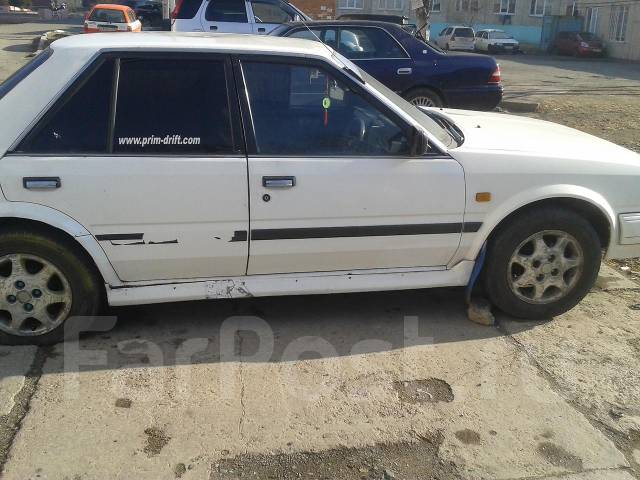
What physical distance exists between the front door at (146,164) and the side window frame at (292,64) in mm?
61

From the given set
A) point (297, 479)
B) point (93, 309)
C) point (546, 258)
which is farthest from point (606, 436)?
point (93, 309)

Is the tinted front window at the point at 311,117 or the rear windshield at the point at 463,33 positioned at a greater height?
the rear windshield at the point at 463,33

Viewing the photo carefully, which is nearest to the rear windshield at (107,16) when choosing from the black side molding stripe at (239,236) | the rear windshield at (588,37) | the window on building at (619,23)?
the black side molding stripe at (239,236)

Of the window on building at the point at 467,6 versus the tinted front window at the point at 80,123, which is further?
the window on building at the point at 467,6

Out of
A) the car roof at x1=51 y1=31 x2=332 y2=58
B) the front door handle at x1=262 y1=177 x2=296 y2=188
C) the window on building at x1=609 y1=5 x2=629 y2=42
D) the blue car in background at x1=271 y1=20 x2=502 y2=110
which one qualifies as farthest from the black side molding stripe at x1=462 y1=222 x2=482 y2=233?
the window on building at x1=609 y1=5 x2=629 y2=42

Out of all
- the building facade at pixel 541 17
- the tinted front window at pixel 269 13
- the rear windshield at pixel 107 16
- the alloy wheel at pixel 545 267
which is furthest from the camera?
the building facade at pixel 541 17

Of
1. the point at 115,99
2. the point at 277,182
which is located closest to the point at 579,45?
the point at 277,182

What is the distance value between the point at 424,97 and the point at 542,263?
18.6 ft

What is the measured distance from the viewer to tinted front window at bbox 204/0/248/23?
38.5 ft

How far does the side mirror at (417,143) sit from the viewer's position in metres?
3.52

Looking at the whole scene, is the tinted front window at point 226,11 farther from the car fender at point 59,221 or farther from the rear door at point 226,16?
the car fender at point 59,221

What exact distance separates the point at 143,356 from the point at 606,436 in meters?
2.46

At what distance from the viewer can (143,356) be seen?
3541 mm

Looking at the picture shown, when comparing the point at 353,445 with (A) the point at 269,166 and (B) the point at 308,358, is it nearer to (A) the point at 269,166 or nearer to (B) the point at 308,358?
(B) the point at 308,358
